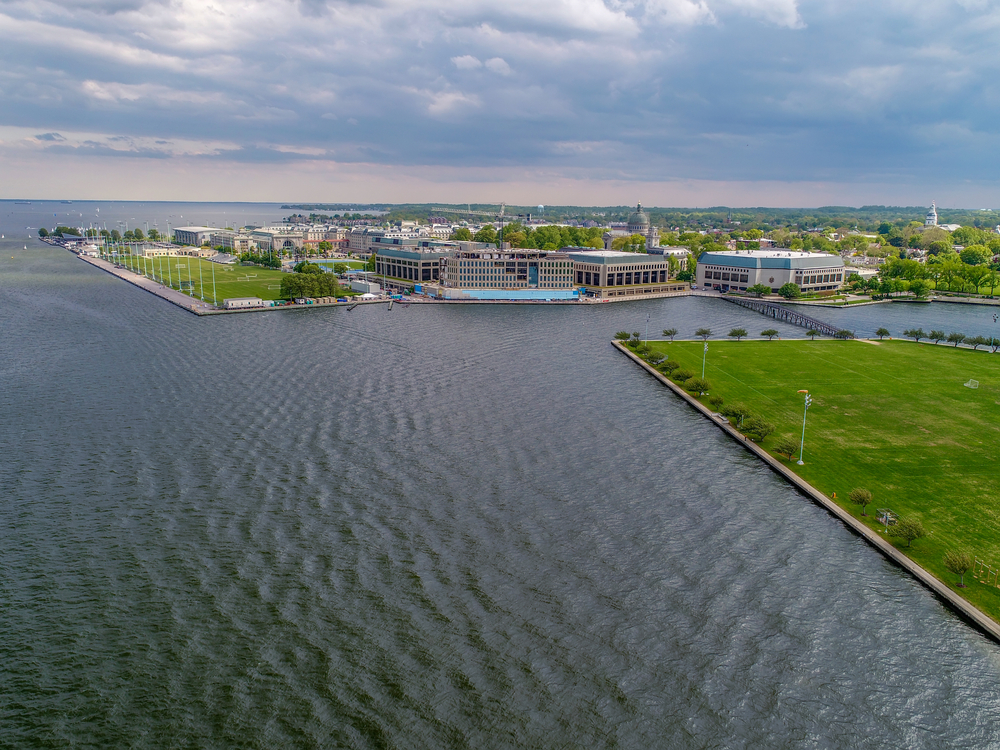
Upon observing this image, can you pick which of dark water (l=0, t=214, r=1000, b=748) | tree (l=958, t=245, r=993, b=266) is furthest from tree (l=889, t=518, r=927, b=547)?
tree (l=958, t=245, r=993, b=266)

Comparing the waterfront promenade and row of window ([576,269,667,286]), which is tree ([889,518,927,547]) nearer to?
the waterfront promenade

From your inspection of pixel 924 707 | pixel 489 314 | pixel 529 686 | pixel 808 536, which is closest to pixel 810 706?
pixel 924 707

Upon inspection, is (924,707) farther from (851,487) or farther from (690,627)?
(851,487)

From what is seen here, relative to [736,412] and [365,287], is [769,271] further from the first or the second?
[736,412]

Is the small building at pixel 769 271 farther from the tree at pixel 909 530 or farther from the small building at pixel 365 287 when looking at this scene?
the tree at pixel 909 530

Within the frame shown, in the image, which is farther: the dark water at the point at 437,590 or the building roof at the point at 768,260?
the building roof at the point at 768,260

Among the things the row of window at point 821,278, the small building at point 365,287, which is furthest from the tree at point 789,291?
the small building at point 365,287
